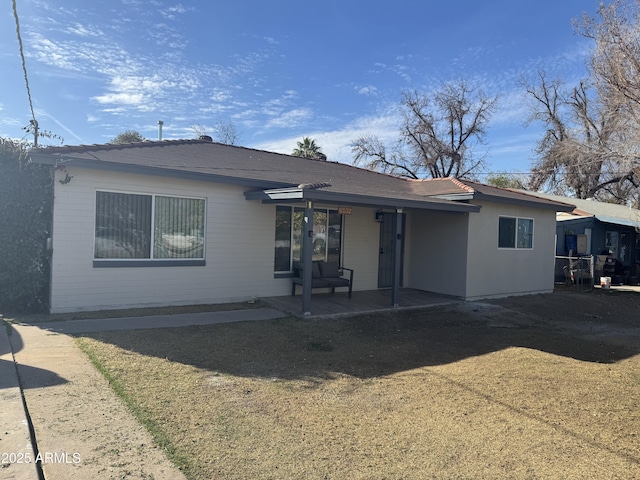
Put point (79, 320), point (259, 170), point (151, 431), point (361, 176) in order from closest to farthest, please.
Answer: point (151, 431) → point (79, 320) → point (259, 170) → point (361, 176)

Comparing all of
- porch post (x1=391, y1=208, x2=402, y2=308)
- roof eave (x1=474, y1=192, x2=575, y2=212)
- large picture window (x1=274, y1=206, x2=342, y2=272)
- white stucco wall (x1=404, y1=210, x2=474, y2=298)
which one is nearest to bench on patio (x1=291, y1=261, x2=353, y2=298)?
large picture window (x1=274, y1=206, x2=342, y2=272)

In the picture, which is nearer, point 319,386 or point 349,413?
point 349,413

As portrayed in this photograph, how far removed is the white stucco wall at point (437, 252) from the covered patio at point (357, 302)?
41cm

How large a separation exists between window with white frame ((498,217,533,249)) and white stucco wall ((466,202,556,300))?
5.6 inches

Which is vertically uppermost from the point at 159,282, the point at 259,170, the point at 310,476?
the point at 259,170

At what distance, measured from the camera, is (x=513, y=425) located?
4.25m

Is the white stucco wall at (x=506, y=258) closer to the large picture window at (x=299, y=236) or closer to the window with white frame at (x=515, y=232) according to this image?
the window with white frame at (x=515, y=232)

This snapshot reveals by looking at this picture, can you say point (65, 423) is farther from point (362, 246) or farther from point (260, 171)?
point (362, 246)

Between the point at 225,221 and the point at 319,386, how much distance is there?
556 cm

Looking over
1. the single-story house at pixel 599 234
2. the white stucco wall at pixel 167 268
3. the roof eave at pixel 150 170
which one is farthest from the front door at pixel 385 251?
the single-story house at pixel 599 234

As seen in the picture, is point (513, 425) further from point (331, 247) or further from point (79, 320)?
point (331, 247)

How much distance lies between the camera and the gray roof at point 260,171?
27.8 feet

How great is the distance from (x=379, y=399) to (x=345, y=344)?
2.34m

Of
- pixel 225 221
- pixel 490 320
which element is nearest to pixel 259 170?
pixel 225 221
